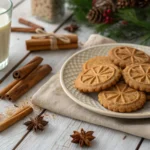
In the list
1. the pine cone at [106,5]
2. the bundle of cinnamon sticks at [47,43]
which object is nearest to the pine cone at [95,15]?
the pine cone at [106,5]

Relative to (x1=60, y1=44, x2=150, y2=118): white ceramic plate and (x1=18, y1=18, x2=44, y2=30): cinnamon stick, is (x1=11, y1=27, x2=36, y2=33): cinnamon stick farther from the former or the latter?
(x1=60, y1=44, x2=150, y2=118): white ceramic plate

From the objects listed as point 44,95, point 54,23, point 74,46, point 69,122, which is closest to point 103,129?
point 69,122

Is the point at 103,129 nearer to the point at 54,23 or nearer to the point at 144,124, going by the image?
the point at 144,124

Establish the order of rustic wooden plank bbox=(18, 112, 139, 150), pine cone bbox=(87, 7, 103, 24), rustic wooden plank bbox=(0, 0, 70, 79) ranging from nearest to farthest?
rustic wooden plank bbox=(18, 112, 139, 150)
rustic wooden plank bbox=(0, 0, 70, 79)
pine cone bbox=(87, 7, 103, 24)

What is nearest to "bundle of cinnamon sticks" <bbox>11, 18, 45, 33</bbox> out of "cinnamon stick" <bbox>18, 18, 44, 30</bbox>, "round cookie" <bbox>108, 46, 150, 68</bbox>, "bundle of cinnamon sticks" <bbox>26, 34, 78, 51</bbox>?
"cinnamon stick" <bbox>18, 18, 44, 30</bbox>

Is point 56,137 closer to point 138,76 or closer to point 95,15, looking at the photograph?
point 138,76

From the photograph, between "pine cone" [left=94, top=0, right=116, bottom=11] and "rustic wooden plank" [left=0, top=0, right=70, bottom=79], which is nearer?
"rustic wooden plank" [left=0, top=0, right=70, bottom=79]

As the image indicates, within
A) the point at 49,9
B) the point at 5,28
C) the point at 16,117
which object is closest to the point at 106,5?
the point at 49,9

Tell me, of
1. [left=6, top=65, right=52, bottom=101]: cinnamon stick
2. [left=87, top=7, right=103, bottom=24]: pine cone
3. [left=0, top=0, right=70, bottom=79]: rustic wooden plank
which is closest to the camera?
[left=6, top=65, right=52, bottom=101]: cinnamon stick
